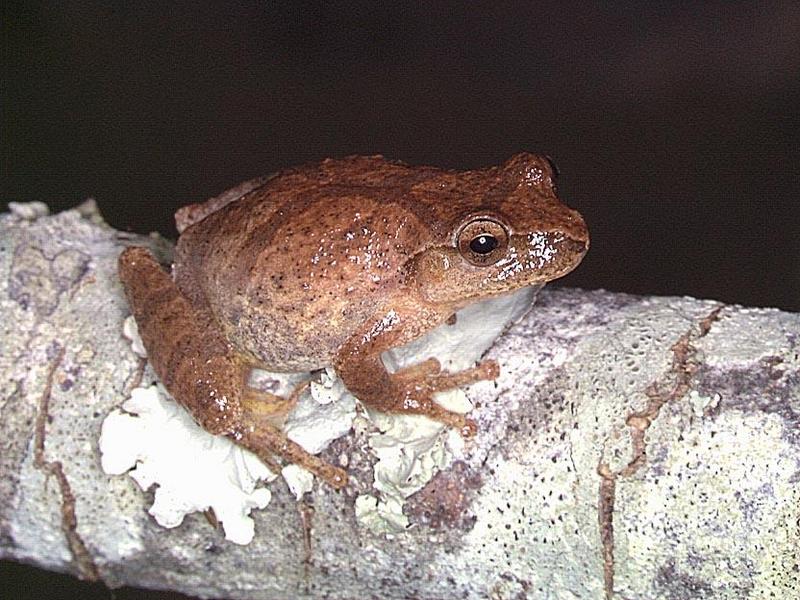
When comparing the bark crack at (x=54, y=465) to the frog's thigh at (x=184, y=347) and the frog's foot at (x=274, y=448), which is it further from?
the frog's foot at (x=274, y=448)

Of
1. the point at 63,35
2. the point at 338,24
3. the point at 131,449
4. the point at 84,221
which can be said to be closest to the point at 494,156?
the point at 338,24

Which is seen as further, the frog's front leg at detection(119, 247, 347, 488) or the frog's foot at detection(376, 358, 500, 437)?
the frog's front leg at detection(119, 247, 347, 488)

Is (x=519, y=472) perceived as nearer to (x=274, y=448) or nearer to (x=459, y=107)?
(x=274, y=448)

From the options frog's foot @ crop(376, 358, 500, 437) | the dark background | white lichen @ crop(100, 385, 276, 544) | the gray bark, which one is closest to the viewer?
the gray bark

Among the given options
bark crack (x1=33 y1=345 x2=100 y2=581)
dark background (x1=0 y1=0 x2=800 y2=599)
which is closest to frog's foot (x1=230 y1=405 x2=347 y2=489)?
bark crack (x1=33 y1=345 x2=100 y2=581)

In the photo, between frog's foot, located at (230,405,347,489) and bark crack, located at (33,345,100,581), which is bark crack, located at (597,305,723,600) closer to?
frog's foot, located at (230,405,347,489)

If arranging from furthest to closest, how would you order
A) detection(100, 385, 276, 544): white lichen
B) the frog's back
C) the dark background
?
the dark background
the frog's back
detection(100, 385, 276, 544): white lichen

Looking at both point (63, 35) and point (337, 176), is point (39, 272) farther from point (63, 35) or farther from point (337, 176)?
point (63, 35)

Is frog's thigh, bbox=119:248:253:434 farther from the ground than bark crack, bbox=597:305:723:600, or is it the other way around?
frog's thigh, bbox=119:248:253:434
